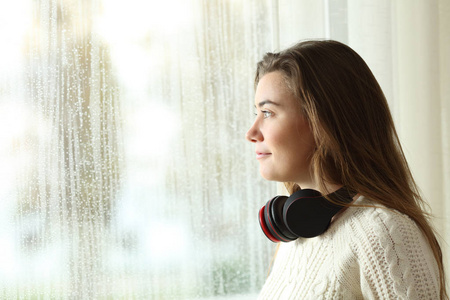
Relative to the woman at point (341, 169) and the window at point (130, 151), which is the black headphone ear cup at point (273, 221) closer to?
the woman at point (341, 169)

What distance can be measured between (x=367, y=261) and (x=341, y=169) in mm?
191

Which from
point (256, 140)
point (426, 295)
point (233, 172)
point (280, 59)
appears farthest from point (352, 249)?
point (233, 172)

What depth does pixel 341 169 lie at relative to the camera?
0.92 metres

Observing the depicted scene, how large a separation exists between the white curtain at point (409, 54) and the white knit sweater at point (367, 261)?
2.00 ft

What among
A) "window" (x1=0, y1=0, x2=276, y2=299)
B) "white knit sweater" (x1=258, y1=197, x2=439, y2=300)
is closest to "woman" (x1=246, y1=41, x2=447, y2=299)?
"white knit sweater" (x1=258, y1=197, x2=439, y2=300)

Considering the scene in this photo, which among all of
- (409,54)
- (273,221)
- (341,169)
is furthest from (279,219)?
(409,54)

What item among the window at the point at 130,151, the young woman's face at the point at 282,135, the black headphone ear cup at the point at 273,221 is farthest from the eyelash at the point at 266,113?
the window at the point at 130,151

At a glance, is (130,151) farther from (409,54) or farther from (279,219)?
(409,54)

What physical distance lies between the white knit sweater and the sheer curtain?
476 millimetres

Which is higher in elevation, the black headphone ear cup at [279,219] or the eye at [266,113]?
the eye at [266,113]

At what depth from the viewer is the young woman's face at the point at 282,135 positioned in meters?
0.93

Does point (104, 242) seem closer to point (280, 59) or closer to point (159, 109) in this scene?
point (159, 109)

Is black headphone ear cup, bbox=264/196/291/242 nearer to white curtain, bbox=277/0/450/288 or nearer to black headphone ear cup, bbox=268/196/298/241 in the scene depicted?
black headphone ear cup, bbox=268/196/298/241

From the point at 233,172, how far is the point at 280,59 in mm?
494
